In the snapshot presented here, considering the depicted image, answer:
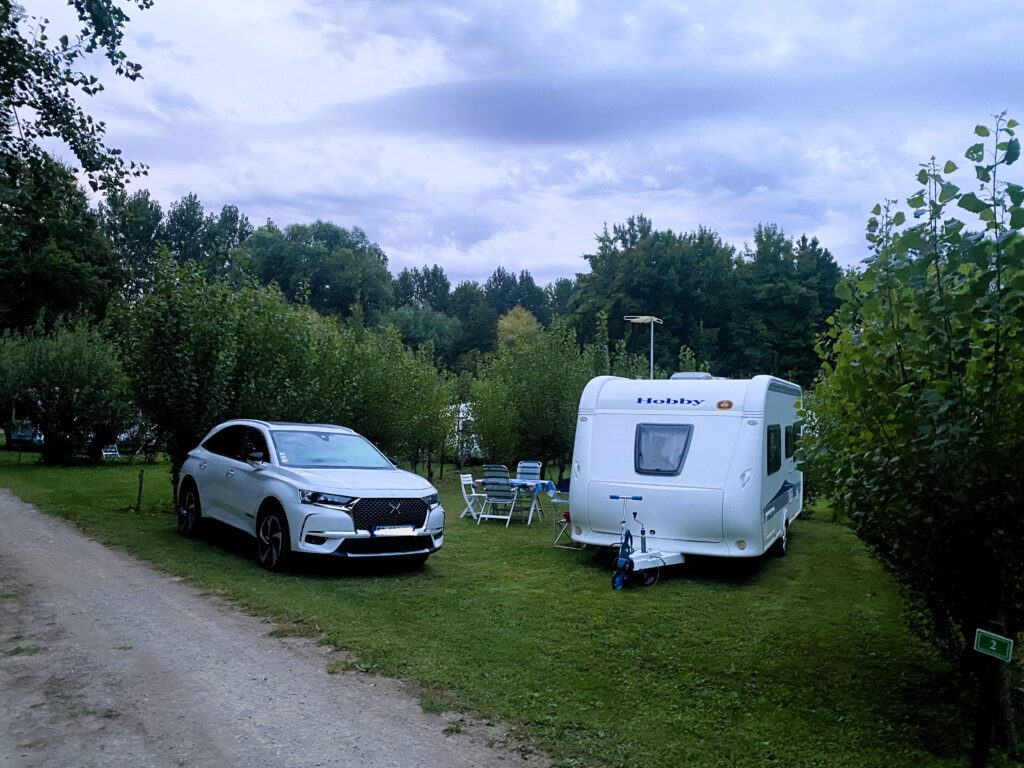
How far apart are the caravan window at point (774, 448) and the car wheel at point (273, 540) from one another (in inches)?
236

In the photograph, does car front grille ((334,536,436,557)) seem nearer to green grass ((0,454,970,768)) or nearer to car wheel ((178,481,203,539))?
green grass ((0,454,970,768))

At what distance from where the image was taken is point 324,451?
10.6 metres

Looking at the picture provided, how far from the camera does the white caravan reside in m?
9.63

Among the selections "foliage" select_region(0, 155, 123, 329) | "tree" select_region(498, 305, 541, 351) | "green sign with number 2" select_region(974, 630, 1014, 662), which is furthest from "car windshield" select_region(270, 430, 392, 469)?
"tree" select_region(498, 305, 541, 351)

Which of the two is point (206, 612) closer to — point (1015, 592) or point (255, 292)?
point (1015, 592)

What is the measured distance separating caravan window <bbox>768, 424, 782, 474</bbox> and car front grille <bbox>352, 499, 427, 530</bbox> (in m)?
4.46

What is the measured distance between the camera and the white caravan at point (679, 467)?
963 cm

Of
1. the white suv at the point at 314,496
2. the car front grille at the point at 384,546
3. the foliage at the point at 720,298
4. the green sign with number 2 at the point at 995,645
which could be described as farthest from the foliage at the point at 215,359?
the foliage at the point at 720,298

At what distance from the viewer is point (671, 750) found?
181 inches

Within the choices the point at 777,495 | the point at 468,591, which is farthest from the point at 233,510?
the point at 777,495

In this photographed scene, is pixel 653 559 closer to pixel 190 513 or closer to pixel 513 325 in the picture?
pixel 190 513

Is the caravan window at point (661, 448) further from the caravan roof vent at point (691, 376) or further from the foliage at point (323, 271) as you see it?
the foliage at point (323, 271)

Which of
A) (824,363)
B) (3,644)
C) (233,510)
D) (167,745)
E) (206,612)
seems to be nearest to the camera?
(167,745)

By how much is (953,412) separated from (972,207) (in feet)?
3.50
